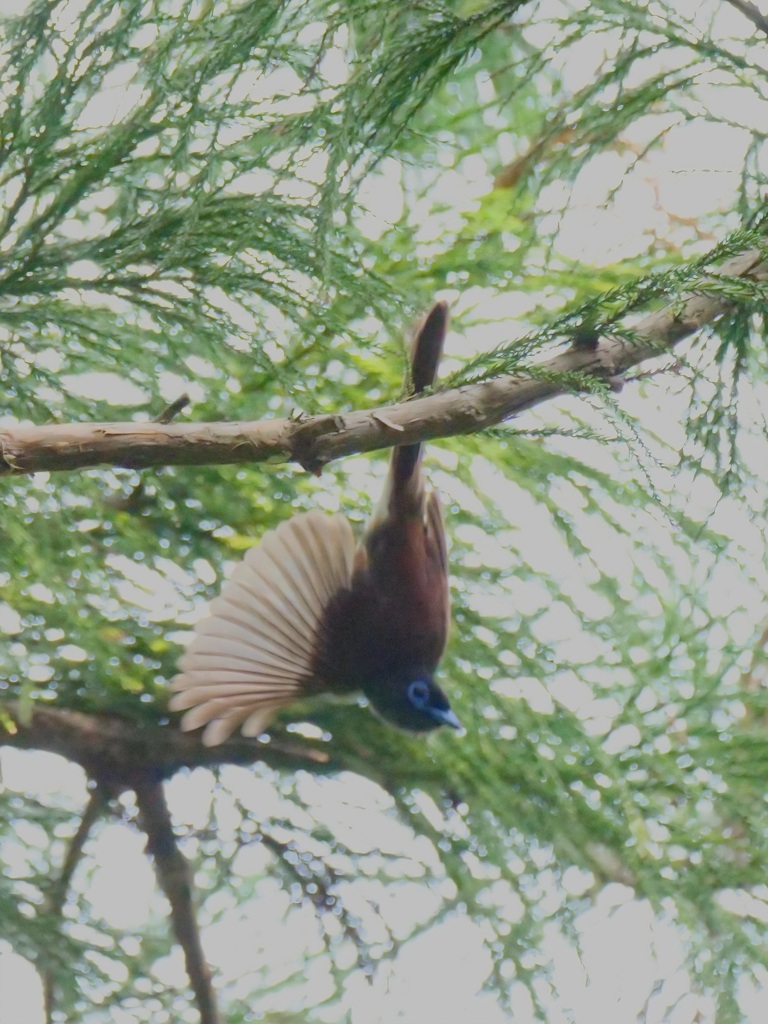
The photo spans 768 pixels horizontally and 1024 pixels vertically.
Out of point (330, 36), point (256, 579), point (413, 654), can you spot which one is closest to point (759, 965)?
point (413, 654)

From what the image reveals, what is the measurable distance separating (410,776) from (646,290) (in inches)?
28.8

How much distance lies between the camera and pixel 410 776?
1.27 metres

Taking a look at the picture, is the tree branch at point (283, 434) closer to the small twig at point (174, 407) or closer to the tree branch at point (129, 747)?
the small twig at point (174, 407)

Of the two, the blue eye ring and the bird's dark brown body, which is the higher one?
the bird's dark brown body

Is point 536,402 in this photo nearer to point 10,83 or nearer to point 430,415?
point 430,415

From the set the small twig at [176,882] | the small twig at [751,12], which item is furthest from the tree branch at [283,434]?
the small twig at [176,882]

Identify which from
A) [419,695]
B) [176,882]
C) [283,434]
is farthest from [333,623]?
[283,434]

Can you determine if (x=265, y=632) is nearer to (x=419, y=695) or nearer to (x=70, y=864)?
(x=419, y=695)

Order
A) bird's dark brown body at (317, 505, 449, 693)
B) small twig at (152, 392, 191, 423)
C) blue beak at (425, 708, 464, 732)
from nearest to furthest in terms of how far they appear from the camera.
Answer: small twig at (152, 392, 191, 423) → blue beak at (425, 708, 464, 732) → bird's dark brown body at (317, 505, 449, 693)

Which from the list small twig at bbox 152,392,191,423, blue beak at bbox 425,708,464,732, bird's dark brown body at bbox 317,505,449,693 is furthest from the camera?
bird's dark brown body at bbox 317,505,449,693

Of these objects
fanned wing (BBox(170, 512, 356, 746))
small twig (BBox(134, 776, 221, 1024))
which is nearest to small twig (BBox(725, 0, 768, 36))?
fanned wing (BBox(170, 512, 356, 746))

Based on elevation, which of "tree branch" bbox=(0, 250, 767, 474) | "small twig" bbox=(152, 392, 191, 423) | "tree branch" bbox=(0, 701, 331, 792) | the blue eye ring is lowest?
"tree branch" bbox=(0, 250, 767, 474)

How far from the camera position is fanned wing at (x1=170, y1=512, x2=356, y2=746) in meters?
1.23

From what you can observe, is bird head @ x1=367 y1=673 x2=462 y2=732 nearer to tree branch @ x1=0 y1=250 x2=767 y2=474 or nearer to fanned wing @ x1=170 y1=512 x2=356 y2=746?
fanned wing @ x1=170 y1=512 x2=356 y2=746
